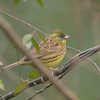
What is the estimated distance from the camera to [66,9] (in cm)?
627

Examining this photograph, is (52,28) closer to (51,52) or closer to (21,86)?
(51,52)

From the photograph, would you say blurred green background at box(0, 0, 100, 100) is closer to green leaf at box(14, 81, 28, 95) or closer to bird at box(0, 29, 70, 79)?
bird at box(0, 29, 70, 79)

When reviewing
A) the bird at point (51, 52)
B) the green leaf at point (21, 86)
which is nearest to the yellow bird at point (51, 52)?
the bird at point (51, 52)

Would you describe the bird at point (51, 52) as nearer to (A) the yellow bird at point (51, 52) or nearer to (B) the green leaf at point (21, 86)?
(A) the yellow bird at point (51, 52)

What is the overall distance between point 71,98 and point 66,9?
5.77m

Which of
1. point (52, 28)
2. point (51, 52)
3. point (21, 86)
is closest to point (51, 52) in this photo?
point (51, 52)

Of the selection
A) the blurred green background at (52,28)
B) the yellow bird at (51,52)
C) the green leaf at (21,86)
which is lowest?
the blurred green background at (52,28)

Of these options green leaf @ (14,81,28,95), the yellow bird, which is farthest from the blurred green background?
green leaf @ (14,81,28,95)

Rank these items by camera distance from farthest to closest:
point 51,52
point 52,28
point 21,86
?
1. point 52,28
2. point 51,52
3. point 21,86

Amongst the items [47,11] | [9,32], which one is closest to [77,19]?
[9,32]

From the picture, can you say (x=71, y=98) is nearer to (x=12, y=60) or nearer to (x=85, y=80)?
(x=85, y=80)

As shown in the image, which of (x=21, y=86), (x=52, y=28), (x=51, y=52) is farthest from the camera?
(x=52, y=28)

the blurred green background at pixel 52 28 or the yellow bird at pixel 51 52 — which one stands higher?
the yellow bird at pixel 51 52

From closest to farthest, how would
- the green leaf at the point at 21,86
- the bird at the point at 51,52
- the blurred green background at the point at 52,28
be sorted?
the green leaf at the point at 21,86
the bird at the point at 51,52
the blurred green background at the point at 52,28
